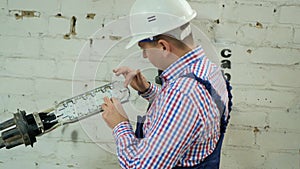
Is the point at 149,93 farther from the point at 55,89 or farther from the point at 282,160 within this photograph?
the point at 282,160

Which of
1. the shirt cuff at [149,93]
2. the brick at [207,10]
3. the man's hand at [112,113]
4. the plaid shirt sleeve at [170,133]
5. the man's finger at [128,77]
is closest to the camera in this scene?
the plaid shirt sleeve at [170,133]

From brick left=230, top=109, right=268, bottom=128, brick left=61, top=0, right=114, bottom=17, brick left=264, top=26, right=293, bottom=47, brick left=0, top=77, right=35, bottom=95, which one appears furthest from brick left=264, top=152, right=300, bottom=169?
brick left=0, top=77, right=35, bottom=95

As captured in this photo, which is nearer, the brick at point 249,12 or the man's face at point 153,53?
the man's face at point 153,53

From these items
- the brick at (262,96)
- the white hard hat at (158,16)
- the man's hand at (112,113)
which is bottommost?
the brick at (262,96)

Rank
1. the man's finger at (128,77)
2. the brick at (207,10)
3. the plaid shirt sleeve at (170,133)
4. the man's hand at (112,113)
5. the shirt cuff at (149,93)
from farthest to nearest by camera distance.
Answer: the brick at (207,10), the shirt cuff at (149,93), the man's finger at (128,77), the man's hand at (112,113), the plaid shirt sleeve at (170,133)

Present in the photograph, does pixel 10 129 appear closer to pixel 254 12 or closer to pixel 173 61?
pixel 173 61

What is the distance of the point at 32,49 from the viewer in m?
1.38

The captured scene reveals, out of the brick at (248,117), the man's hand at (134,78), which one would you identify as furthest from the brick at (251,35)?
the man's hand at (134,78)

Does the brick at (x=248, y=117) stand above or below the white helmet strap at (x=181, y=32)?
below

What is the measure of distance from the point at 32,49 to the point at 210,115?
31.7 inches

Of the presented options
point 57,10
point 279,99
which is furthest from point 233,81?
point 57,10

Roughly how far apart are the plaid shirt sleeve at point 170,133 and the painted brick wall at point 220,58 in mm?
523

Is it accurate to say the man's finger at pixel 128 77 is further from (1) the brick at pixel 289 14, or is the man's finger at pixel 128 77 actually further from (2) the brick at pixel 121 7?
(1) the brick at pixel 289 14

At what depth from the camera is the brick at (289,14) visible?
1344 mm
